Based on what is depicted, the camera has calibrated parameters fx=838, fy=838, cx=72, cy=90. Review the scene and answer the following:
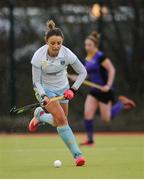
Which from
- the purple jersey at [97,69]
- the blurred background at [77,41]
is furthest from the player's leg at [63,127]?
the blurred background at [77,41]

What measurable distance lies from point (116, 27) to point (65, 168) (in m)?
9.30

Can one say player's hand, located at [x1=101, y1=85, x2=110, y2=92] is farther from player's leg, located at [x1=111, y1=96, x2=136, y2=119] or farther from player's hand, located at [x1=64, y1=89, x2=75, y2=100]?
player's hand, located at [x1=64, y1=89, x2=75, y2=100]

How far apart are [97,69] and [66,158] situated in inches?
127

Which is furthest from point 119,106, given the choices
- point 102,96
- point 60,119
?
point 60,119

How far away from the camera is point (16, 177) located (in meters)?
8.30

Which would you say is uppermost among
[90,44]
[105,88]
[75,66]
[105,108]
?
[75,66]

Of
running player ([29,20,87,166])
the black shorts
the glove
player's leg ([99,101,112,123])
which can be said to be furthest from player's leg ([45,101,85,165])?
player's leg ([99,101,112,123])

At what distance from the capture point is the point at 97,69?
13805 millimetres

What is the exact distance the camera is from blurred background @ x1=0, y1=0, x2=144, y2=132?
17.9 meters

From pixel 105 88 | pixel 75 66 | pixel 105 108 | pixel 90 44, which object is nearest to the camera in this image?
pixel 75 66

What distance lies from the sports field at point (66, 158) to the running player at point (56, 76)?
1.22 ft

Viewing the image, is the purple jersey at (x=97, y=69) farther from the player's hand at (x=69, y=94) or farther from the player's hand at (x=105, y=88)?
the player's hand at (x=69, y=94)

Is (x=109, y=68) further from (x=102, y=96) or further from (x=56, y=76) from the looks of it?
(x=56, y=76)

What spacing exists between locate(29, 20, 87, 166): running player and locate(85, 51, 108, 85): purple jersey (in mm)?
3924
